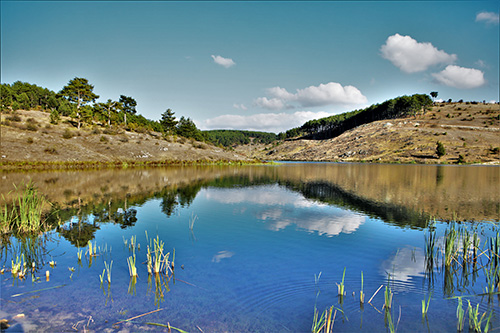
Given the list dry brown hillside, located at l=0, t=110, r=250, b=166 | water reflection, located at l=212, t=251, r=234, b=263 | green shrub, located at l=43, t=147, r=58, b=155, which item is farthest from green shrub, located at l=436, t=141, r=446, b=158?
green shrub, located at l=43, t=147, r=58, b=155

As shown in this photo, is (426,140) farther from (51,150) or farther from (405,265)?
(51,150)

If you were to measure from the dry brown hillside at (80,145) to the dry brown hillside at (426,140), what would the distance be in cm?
8085

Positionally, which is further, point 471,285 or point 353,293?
point 471,285

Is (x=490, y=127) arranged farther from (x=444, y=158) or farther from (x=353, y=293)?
(x=353, y=293)

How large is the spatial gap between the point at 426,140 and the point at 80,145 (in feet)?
451

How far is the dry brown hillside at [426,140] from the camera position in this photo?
116 meters

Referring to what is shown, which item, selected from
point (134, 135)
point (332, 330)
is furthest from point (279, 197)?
point (134, 135)

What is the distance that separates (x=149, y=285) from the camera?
9234 millimetres

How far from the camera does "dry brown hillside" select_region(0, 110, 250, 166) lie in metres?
58.6

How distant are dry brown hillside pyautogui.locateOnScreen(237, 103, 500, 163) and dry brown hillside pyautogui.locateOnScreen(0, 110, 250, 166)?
80853 mm

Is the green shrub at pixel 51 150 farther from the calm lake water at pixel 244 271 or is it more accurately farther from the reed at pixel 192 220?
the reed at pixel 192 220

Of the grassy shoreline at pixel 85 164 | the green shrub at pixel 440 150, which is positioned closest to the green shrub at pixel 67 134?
the grassy shoreline at pixel 85 164

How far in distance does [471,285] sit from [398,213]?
11.8 metres

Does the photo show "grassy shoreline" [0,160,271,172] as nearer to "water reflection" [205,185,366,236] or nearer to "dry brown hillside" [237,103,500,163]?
"water reflection" [205,185,366,236]
